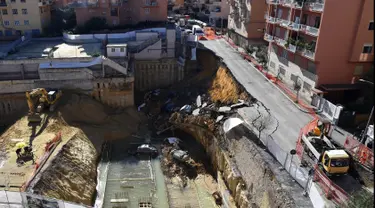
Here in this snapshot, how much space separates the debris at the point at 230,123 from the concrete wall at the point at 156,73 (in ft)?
74.8

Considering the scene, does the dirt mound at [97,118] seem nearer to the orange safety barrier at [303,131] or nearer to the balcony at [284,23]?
the orange safety barrier at [303,131]

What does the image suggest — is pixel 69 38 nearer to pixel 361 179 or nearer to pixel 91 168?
pixel 91 168

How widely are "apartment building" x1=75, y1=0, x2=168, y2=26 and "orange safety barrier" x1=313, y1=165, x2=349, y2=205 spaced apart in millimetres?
46772

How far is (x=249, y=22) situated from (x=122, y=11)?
2533cm

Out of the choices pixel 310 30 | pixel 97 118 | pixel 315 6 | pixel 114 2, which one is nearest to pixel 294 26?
pixel 310 30

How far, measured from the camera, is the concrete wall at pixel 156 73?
181ft

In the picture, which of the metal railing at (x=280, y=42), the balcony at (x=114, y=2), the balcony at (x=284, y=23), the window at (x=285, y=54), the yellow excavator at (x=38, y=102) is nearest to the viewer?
the yellow excavator at (x=38, y=102)

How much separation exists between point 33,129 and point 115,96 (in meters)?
12.9

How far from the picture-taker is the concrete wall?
5530 centimetres

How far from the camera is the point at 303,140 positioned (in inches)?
1180

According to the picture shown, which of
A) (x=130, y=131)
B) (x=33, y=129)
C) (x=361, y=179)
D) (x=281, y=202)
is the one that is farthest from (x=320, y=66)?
(x=33, y=129)

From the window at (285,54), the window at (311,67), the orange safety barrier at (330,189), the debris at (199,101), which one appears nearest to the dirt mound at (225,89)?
the debris at (199,101)

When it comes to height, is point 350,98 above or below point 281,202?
above

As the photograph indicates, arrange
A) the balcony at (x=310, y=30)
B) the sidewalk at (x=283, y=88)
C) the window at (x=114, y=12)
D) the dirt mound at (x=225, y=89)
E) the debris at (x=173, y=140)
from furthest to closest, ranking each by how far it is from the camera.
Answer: the window at (x=114, y=12) < the debris at (x=173, y=140) < the dirt mound at (x=225, y=89) < the sidewalk at (x=283, y=88) < the balcony at (x=310, y=30)
